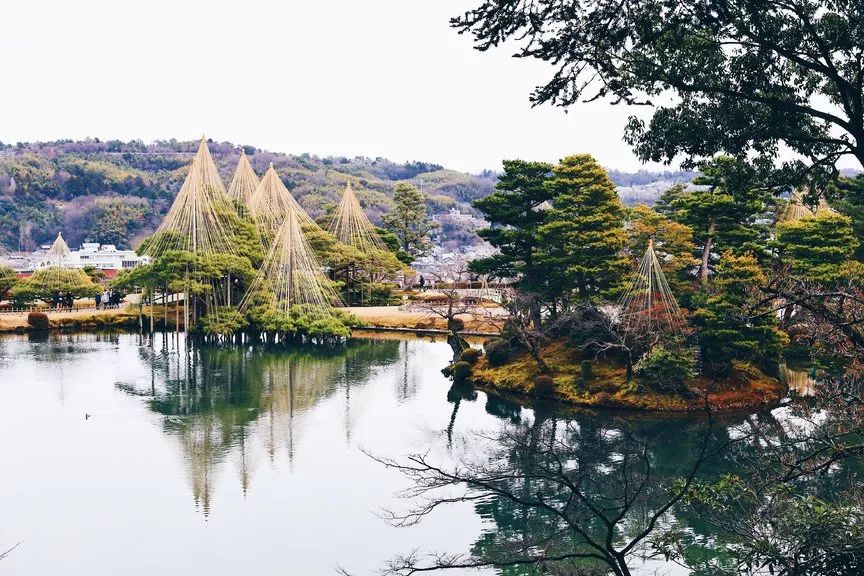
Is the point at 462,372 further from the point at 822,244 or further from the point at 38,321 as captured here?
the point at 38,321

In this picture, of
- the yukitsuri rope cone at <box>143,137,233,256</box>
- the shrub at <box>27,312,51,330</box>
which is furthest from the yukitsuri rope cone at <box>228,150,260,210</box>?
the shrub at <box>27,312,51,330</box>

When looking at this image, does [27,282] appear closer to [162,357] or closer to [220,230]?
[220,230]

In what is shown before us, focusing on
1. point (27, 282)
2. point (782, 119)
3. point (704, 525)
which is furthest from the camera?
point (27, 282)

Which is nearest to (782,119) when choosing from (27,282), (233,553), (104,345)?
(233,553)

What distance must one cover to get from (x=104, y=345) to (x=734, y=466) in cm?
2347

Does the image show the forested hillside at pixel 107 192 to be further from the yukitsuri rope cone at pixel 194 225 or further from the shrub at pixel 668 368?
the shrub at pixel 668 368

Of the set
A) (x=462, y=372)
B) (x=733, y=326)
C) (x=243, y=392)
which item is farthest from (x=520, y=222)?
(x=243, y=392)

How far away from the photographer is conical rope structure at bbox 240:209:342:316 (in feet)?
110

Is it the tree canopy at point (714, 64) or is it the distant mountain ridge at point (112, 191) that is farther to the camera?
Result: the distant mountain ridge at point (112, 191)

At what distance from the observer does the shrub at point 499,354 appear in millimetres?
25109

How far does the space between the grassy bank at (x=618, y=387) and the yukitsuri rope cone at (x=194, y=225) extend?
15.0 metres

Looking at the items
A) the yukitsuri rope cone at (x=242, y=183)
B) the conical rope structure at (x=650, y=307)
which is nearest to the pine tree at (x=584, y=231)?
the conical rope structure at (x=650, y=307)

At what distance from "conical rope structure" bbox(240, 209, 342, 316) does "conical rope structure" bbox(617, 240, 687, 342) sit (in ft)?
46.0

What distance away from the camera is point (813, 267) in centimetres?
2336
